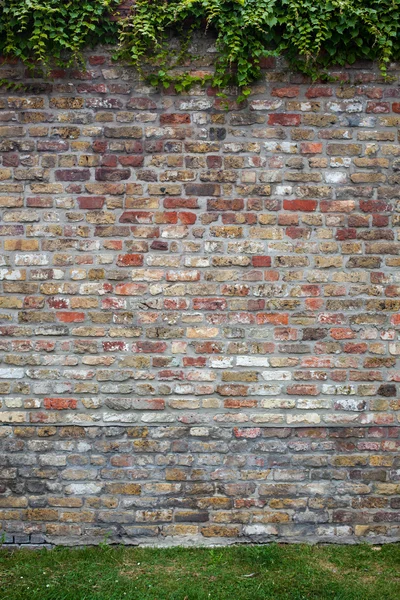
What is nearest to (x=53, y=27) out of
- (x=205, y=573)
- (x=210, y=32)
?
(x=210, y=32)

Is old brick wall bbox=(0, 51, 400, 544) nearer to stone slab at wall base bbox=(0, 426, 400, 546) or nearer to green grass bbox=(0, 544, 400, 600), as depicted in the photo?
stone slab at wall base bbox=(0, 426, 400, 546)

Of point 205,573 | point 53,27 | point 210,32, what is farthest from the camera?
point 210,32

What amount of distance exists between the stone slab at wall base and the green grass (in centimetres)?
12

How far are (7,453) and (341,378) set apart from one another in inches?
89.5

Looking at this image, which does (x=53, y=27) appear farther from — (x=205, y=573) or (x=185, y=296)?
(x=205, y=573)

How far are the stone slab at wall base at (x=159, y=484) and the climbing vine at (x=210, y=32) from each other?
2.33m

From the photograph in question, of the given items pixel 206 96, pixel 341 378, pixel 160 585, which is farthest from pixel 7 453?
pixel 206 96

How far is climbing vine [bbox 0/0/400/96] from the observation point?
350 centimetres

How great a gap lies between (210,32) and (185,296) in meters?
1.73

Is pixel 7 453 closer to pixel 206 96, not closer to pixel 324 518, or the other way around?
pixel 324 518

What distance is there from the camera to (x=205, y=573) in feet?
11.1

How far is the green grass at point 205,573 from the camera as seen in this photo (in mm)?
3162

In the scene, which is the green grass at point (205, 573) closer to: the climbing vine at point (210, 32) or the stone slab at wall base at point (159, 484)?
the stone slab at wall base at point (159, 484)

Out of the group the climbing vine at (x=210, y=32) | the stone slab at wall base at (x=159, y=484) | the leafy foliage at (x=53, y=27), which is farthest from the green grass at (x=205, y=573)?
the leafy foliage at (x=53, y=27)
